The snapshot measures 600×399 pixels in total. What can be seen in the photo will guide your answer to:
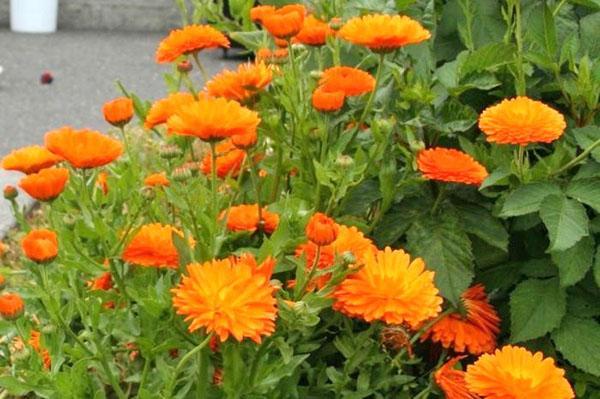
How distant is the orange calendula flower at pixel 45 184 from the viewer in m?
1.45

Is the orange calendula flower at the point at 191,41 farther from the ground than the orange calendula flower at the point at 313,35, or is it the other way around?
the orange calendula flower at the point at 313,35

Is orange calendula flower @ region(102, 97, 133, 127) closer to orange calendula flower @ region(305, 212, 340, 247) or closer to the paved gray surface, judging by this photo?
orange calendula flower @ region(305, 212, 340, 247)

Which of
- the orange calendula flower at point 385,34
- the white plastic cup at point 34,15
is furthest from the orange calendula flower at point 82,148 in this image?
the white plastic cup at point 34,15

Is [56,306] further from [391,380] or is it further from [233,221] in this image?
[391,380]

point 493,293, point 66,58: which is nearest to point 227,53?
point 66,58

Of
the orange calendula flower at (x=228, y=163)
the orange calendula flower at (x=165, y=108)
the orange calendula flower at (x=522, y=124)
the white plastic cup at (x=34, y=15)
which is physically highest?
the orange calendula flower at (x=522, y=124)

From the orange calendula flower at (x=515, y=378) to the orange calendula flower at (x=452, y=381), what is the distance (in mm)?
93

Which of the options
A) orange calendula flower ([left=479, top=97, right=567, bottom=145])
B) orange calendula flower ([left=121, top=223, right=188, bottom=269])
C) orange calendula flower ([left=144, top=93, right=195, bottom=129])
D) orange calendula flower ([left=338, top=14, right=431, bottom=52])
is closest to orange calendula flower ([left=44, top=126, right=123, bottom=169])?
orange calendula flower ([left=121, top=223, right=188, bottom=269])

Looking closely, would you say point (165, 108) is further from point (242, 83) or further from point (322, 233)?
point (322, 233)

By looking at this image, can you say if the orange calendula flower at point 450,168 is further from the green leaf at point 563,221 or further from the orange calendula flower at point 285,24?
the orange calendula flower at point 285,24

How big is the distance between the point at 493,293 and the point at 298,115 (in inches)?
17.4

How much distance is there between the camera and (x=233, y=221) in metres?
1.59

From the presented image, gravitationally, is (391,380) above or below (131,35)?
above

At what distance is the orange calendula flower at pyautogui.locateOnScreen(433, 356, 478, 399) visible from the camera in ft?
4.78
